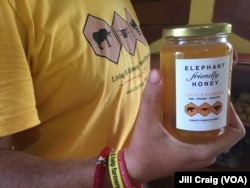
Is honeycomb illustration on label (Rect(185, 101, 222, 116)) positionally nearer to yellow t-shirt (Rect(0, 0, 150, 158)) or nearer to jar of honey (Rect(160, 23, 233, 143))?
jar of honey (Rect(160, 23, 233, 143))

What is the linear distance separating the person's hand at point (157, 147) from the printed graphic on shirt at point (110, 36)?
19 centimetres

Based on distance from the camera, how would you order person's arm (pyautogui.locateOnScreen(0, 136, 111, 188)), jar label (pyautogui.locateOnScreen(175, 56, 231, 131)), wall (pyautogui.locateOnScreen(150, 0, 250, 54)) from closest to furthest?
jar label (pyautogui.locateOnScreen(175, 56, 231, 131)) < person's arm (pyautogui.locateOnScreen(0, 136, 111, 188)) < wall (pyautogui.locateOnScreen(150, 0, 250, 54))

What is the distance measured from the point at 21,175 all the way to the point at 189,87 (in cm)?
30

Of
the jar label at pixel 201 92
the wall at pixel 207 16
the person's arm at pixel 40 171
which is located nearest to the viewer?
the jar label at pixel 201 92

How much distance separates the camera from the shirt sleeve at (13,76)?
1.55 ft

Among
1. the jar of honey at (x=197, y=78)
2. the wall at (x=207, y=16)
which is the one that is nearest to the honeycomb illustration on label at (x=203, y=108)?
the jar of honey at (x=197, y=78)

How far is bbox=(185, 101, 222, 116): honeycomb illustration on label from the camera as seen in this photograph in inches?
16.6

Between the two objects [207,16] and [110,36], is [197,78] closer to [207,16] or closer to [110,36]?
[110,36]

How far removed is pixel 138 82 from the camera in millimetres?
701

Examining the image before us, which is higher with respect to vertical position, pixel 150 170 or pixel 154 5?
pixel 154 5

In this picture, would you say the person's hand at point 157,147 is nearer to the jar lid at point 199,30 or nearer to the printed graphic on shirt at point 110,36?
the jar lid at point 199,30

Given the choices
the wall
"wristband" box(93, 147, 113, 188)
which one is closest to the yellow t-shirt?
"wristband" box(93, 147, 113, 188)

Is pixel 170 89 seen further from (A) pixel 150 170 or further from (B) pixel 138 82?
(B) pixel 138 82

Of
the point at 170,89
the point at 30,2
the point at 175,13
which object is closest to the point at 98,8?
the point at 30,2
